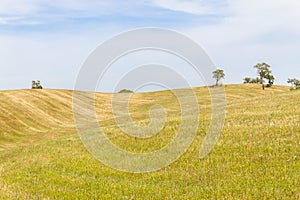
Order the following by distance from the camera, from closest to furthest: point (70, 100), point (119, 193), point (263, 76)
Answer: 1. point (119, 193)
2. point (70, 100)
3. point (263, 76)

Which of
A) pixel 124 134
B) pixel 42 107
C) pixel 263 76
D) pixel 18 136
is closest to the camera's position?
pixel 124 134

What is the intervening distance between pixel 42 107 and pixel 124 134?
2018 inches

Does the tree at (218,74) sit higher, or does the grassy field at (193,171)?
the tree at (218,74)

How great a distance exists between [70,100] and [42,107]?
49.4 ft

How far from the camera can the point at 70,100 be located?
9050 cm

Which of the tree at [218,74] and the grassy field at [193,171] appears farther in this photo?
the tree at [218,74]

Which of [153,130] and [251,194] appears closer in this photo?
[251,194]

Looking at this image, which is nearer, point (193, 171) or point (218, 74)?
point (193, 171)

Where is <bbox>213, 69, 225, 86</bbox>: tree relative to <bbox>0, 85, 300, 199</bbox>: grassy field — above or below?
above

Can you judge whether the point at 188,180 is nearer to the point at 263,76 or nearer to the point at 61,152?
the point at 61,152

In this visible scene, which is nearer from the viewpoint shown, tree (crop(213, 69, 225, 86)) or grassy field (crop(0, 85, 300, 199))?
grassy field (crop(0, 85, 300, 199))

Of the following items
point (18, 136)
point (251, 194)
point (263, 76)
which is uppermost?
point (263, 76)

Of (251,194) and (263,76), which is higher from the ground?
(263,76)

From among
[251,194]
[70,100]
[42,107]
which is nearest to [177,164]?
[251,194]
